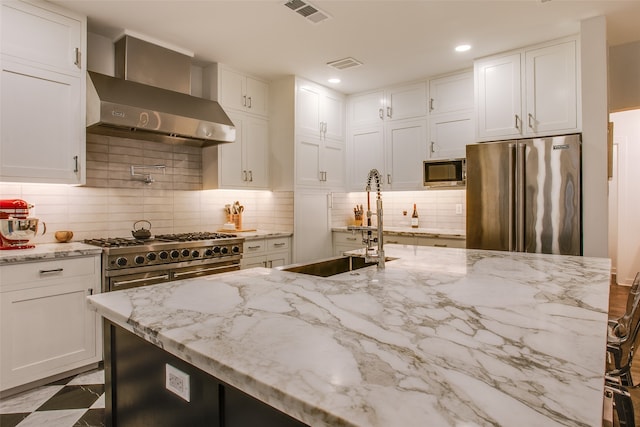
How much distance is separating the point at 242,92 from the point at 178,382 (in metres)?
3.57

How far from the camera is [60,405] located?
2219 mm

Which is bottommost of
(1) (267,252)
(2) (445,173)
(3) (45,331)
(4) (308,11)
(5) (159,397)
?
(3) (45,331)

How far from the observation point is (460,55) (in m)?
3.65

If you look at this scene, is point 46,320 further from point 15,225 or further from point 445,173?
point 445,173

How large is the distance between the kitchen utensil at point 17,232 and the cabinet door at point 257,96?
2.33 metres

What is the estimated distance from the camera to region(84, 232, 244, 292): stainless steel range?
8.80 ft

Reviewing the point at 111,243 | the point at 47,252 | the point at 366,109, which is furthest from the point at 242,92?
the point at 47,252

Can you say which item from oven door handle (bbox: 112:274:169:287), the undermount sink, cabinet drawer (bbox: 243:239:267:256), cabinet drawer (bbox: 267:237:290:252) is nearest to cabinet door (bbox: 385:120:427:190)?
cabinet drawer (bbox: 267:237:290:252)

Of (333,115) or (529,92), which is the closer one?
(529,92)

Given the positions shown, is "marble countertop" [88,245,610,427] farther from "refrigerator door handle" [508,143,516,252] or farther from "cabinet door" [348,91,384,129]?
"cabinet door" [348,91,384,129]

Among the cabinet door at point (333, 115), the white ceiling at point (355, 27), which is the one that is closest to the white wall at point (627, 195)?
the white ceiling at point (355, 27)

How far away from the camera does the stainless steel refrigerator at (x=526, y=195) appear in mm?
3059

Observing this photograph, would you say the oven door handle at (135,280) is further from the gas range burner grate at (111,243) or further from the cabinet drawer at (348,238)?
the cabinet drawer at (348,238)

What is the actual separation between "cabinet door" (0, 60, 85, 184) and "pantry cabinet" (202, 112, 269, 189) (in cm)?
124
